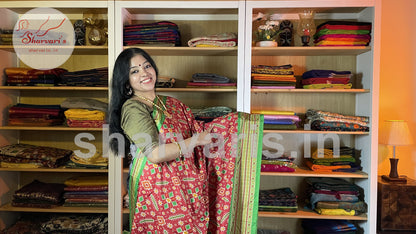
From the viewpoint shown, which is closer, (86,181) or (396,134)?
(396,134)

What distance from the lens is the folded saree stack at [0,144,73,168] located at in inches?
114

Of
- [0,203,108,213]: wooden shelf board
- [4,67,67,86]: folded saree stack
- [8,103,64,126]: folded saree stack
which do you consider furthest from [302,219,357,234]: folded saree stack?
[4,67,67,86]: folded saree stack

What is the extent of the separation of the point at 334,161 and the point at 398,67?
1070 millimetres

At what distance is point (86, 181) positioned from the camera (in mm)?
2975

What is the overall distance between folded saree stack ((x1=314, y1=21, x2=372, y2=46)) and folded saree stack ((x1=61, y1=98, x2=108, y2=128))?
1.85 m

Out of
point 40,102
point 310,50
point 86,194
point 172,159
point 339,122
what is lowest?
point 86,194

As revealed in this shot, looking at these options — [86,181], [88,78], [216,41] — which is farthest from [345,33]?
[86,181]

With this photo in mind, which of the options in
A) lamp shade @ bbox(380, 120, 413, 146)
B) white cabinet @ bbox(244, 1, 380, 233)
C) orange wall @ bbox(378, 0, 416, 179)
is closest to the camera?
white cabinet @ bbox(244, 1, 380, 233)

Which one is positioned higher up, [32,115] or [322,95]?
[322,95]

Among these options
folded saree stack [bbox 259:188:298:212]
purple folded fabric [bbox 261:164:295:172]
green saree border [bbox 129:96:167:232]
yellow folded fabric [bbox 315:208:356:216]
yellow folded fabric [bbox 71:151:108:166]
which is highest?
green saree border [bbox 129:96:167:232]

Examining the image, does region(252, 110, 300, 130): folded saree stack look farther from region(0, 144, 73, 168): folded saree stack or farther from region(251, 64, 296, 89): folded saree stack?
region(0, 144, 73, 168): folded saree stack

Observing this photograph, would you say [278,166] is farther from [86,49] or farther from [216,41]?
[86,49]

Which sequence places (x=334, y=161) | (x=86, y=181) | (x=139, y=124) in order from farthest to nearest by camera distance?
(x=86, y=181) → (x=334, y=161) → (x=139, y=124)

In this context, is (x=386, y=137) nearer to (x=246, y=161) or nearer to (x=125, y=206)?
(x=246, y=161)
